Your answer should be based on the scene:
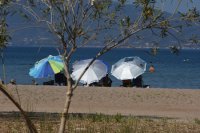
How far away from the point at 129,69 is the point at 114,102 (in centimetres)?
755

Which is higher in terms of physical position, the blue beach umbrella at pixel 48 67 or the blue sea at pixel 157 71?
the blue sea at pixel 157 71

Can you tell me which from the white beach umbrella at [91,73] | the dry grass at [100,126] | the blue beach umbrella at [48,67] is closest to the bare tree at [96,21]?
the dry grass at [100,126]

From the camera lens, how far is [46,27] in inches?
276

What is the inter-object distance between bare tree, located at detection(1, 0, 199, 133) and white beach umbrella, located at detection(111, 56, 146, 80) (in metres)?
20.8

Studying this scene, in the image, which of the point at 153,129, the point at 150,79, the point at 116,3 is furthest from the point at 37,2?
the point at 150,79

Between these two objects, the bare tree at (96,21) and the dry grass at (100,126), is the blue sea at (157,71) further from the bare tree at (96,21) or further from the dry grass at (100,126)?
the dry grass at (100,126)

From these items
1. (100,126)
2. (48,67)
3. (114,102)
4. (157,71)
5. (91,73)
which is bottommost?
(100,126)

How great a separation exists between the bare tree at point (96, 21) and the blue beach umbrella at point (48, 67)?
786 inches

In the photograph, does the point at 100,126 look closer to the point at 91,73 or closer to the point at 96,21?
the point at 96,21

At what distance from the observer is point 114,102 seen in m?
20.9

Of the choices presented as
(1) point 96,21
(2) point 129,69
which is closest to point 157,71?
(2) point 129,69

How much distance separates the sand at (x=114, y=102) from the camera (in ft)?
57.3

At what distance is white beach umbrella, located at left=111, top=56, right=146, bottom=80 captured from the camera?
92.5 feet

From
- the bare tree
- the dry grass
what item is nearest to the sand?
the dry grass
